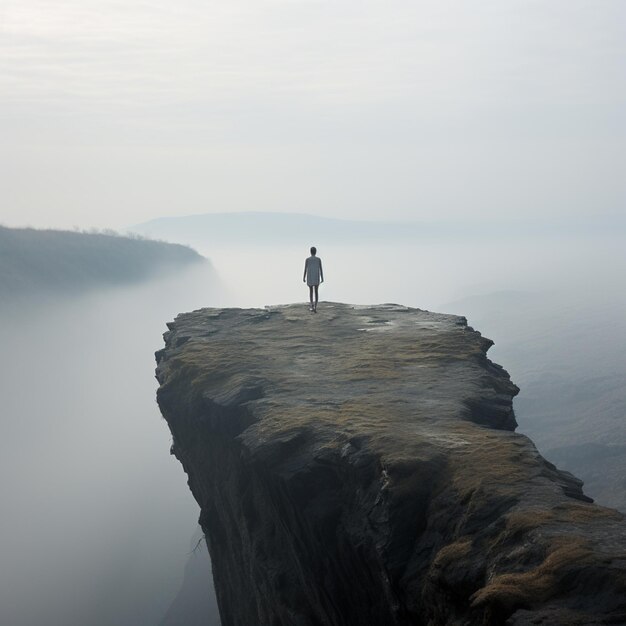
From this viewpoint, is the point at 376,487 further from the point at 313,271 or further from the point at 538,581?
the point at 313,271

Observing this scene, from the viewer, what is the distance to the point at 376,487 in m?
19.6

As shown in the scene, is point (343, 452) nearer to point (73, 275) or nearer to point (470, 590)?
point (470, 590)

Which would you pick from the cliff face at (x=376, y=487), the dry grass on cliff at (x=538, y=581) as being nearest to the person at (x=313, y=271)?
the cliff face at (x=376, y=487)

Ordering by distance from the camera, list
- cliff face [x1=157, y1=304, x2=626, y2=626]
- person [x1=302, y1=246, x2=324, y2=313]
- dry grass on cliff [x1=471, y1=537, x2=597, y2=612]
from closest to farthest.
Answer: dry grass on cliff [x1=471, y1=537, x2=597, y2=612], cliff face [x1=157, y1=304, x2=626, y2=626], person [x1=302, y1=246, x2=324, y2=313]

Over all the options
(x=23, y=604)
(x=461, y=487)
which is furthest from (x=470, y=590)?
(x=23, y=604)

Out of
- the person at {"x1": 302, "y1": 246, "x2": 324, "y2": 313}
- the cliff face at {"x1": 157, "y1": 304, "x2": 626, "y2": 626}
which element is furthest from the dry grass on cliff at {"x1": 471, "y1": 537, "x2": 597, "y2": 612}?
the person at {"x1": 302, "y1": 246, "x2": 324, "y2": 313}

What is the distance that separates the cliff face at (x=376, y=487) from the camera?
13836 millimetres

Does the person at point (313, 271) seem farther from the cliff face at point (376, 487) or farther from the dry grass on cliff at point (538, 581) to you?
the dry grass on cliff at point (538, 581)

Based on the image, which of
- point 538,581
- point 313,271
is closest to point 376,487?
point 538,581

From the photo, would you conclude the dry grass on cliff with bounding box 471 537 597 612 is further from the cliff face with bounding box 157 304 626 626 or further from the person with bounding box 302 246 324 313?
the person with bounding box 302 246 324 313

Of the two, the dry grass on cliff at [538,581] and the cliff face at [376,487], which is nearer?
the dry grass on cliff at [538,581]

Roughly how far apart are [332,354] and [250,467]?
8896mm

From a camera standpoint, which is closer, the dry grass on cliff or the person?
the dry grass on cliff

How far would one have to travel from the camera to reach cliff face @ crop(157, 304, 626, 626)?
13.8 meters
